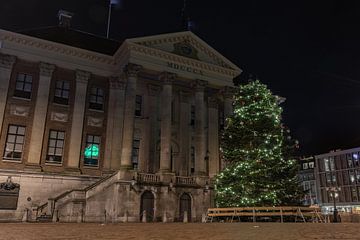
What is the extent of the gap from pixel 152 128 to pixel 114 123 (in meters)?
4.38

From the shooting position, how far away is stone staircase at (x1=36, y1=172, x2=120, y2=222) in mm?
25706

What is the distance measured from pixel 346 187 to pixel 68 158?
60521mm

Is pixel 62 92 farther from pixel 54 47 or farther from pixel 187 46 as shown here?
pixel 187 46

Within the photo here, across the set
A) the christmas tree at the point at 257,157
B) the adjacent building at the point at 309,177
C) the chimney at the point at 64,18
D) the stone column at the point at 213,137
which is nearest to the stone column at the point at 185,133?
the stone column at the point at 213,137

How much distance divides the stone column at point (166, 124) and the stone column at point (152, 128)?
323 centimetres

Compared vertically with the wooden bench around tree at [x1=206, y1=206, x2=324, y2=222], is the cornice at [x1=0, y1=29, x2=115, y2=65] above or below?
above

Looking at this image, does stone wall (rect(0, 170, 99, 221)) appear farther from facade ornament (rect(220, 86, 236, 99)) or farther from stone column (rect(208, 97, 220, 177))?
facade ornament (rect(220, 86, 236, 99))

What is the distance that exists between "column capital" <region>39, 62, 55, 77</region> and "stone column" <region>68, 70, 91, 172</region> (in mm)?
2388

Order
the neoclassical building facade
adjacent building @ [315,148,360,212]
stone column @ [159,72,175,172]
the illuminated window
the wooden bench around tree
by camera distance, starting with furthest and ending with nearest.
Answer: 1. adjacent building @ [315,148,360,212]
2. the illuminated window
3. stone column @ [159,72,175,172]
4. the neoclassical building facade
5. the wooden bench around tree

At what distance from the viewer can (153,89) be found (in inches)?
1399

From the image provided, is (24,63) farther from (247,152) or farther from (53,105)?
(247,152)

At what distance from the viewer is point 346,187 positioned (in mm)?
69250

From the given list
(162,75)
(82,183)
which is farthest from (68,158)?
(162,75)

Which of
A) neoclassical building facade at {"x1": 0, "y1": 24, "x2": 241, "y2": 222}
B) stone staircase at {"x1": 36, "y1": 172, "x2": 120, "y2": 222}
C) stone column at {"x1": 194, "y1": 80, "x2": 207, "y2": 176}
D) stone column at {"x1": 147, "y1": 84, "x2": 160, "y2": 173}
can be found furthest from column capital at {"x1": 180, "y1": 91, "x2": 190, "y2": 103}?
stone staircase at {"x1": 36, "y1": 172, "x2": 120, "y2": 222}
